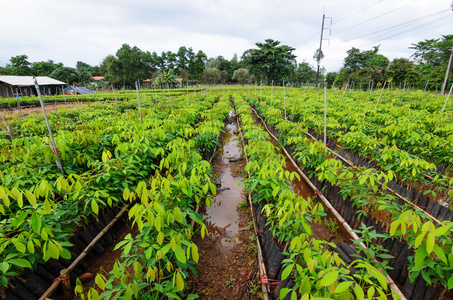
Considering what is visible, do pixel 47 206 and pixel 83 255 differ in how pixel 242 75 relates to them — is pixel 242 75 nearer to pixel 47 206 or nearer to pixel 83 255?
pixel 83 255

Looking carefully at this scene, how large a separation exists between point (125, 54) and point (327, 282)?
51313mm

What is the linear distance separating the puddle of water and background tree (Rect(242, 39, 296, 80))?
3232cm

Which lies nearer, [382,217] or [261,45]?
[382,217]

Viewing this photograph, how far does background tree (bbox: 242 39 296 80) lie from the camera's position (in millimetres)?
34250

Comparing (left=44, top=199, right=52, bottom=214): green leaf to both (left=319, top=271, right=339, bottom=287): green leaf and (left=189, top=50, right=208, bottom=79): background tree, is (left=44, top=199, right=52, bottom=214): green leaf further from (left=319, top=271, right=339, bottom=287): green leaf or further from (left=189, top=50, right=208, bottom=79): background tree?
(left=189, top=50, right=208, bottom=79): background tree

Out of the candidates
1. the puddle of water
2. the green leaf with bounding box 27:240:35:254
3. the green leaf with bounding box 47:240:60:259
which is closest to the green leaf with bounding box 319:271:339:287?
the green leaf with bounding box 47:240:60:259

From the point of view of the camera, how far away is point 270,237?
269 cm

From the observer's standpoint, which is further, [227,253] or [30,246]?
[227,253]

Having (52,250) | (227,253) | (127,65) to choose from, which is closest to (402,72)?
(227,253)

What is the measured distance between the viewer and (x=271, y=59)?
34.6 m

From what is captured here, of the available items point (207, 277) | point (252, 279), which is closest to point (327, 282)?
point (252, 279)

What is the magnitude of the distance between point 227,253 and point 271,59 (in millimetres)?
36778

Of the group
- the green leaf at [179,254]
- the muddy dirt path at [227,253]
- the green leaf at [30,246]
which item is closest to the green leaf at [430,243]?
the green leaf at [179,254]

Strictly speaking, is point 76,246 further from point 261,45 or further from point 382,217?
point 261,45
